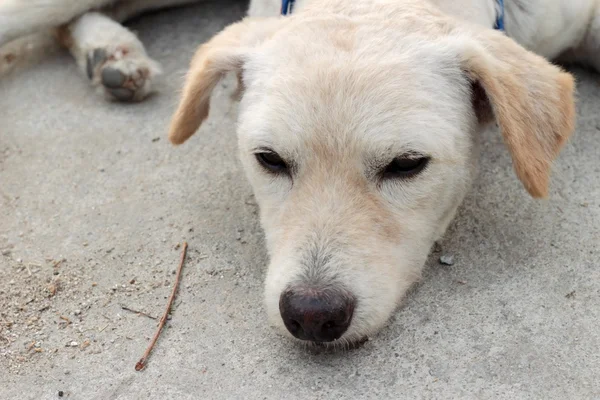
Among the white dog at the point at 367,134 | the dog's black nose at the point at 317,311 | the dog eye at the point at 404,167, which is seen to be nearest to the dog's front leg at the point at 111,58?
the white dog at the point at 367,134

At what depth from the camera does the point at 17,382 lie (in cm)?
280

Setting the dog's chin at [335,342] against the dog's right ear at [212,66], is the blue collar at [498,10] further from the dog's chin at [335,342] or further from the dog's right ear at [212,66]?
the dog's chin at [335,342]

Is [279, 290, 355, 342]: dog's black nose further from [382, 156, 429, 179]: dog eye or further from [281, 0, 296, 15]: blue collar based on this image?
[281, 0, 296, 15]: blue collar

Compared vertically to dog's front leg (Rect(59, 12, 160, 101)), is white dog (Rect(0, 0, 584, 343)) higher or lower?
higher

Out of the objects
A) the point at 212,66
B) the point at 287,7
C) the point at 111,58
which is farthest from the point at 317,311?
the point at 111,58

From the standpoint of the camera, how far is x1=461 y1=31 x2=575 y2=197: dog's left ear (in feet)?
9.28

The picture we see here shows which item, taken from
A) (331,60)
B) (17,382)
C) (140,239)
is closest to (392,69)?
(331,60)

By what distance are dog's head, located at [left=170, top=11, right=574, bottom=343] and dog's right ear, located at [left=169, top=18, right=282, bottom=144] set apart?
0.22 metres

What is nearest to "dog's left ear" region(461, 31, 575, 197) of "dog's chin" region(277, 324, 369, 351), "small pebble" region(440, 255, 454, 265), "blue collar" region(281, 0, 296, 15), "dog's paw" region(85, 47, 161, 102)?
"small pebble" region(440, 255, 454, 265)

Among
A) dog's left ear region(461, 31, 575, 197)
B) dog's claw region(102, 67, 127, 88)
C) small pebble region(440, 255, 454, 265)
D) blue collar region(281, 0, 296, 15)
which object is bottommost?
dog's claw region(102, 67, 127, 88)

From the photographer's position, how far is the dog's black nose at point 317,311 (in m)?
2.51

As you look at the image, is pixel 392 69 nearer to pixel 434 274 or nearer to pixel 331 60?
pixel 331 60

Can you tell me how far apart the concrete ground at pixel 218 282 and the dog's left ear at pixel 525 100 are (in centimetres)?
54

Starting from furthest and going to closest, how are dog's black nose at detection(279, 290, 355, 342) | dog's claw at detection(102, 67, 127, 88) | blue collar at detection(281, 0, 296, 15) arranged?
dog's claw at detection(102, 67, 127, 88), blue collar at detection(281, 0, 296, 15), dog's black nose at detection(279, 290, 355, 342)
